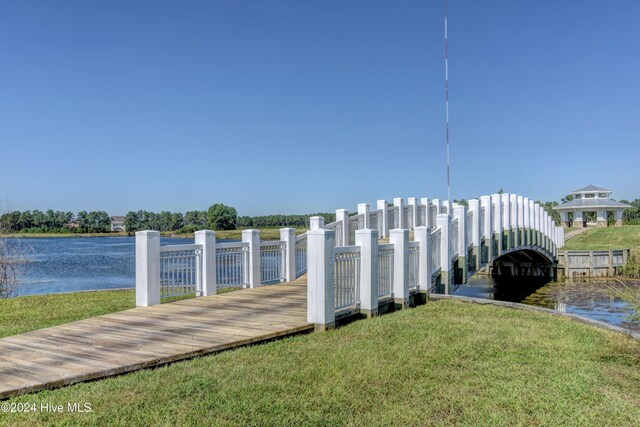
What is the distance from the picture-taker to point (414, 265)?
11.2 meters

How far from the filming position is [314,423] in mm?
4211

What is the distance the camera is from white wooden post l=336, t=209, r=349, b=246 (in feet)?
52.8

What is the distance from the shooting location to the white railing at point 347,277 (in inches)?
331

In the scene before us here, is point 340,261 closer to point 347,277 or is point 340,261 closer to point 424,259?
point 347,277

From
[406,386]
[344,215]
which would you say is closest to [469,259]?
[344,215]

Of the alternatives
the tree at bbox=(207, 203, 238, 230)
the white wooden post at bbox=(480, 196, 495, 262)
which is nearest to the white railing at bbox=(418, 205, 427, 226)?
the white wooden post at bbox=(480, 196, 495, 262)

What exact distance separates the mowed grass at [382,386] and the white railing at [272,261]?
5477mm

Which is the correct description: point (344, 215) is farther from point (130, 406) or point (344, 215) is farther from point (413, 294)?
point (130, 406)

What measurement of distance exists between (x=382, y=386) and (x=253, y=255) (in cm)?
747

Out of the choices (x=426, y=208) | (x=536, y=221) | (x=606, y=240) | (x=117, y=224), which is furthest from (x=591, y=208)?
(x=117, y=224)

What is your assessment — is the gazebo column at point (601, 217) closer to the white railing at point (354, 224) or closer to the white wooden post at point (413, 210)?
the white wooden post at point (413, 210)

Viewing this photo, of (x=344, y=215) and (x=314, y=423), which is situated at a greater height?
(x=344, y=215)

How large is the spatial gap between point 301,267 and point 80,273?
22.6m

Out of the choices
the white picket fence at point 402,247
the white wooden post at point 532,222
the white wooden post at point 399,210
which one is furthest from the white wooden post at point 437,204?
the white wooden post at point 532,222
